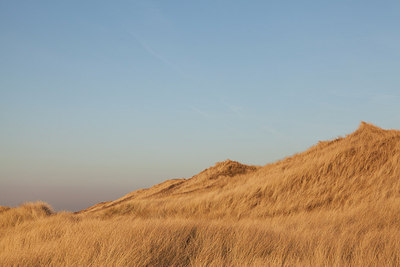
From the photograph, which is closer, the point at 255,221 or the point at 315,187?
the point at 255,221

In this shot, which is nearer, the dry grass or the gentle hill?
the dry grass

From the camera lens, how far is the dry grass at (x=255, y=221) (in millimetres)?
5477

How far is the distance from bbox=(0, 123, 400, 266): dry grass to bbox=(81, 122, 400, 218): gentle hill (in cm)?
4

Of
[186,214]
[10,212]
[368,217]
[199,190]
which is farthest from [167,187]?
[368,217]

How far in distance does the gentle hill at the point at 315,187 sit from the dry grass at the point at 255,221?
36 mm

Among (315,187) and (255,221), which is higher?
(315,187)

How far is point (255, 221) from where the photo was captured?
9.55 m

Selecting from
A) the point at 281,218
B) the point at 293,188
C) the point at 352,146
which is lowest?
the point at 281,218

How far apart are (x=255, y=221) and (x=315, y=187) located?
12.8 ft

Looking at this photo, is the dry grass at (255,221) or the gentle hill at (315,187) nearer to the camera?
the dry grass at (255,221)

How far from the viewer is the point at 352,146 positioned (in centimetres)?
1359

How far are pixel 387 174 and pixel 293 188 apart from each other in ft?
10.6

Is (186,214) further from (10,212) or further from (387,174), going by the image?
(387,174)

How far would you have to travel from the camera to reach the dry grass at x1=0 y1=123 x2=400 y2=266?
5.48 meters
